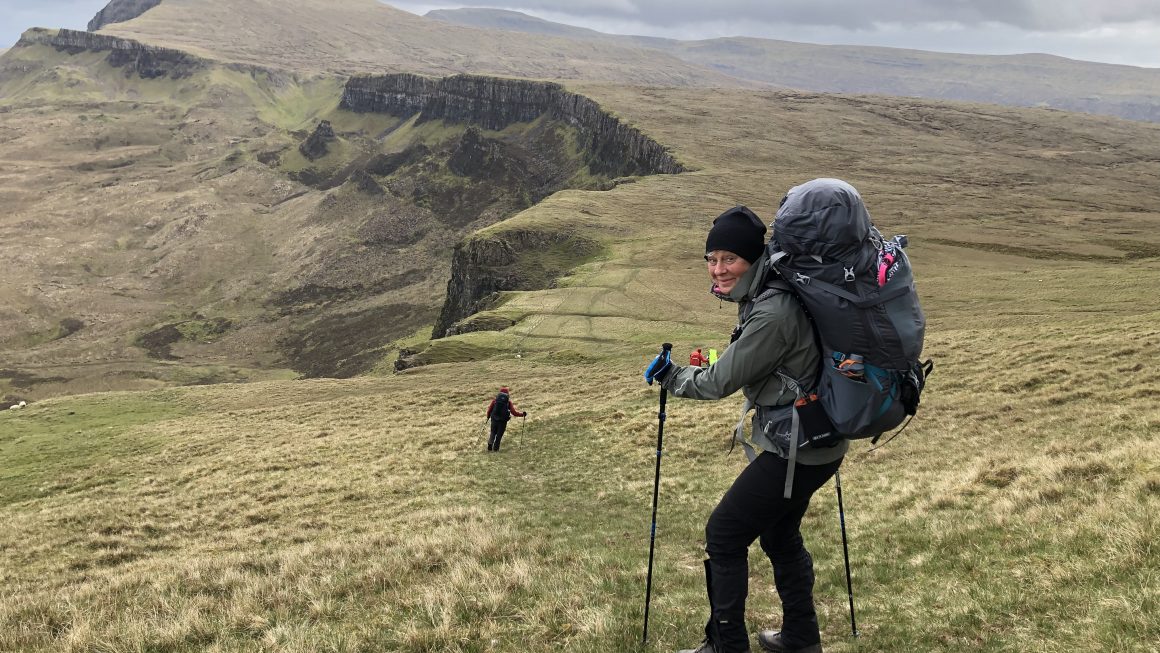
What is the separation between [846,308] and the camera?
507 cm

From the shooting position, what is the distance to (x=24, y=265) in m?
159

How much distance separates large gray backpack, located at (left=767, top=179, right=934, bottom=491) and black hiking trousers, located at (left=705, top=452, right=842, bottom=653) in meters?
0.44

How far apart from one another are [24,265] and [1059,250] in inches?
7849

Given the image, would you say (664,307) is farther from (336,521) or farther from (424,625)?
(424,625)

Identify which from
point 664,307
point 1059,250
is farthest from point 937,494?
point 1059,250

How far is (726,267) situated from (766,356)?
34.1 inches

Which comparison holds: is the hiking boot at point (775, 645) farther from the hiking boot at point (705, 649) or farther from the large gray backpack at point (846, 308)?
the large gray backpack at point (846, 308)

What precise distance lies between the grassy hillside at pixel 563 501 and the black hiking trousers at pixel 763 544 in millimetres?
818

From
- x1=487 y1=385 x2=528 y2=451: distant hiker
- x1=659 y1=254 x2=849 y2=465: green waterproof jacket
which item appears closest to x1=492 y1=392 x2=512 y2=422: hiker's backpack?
x1=487 y1=385 x2=528 y2=451: distant hiker

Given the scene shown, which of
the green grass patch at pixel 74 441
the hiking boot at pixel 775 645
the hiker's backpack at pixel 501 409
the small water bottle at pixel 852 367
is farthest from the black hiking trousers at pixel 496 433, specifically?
the small water bottle at pixel 852 367

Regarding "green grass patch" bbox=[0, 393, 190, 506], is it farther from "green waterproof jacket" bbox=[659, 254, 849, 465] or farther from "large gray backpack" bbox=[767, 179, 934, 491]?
"large gray backpack" bbox=[767, 179, 934, 491]

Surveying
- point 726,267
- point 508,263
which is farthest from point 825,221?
point 508,263

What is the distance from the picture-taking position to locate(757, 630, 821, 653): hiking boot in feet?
19.9

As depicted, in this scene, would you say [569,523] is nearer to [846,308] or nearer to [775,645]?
[775,645]
